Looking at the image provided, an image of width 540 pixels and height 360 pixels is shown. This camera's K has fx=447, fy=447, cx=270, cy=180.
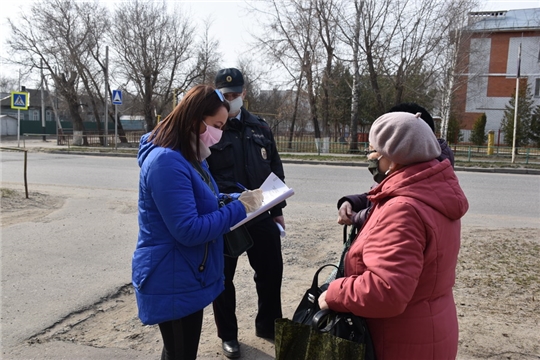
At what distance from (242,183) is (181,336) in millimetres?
1352

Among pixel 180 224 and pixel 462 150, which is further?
pixel 462 150

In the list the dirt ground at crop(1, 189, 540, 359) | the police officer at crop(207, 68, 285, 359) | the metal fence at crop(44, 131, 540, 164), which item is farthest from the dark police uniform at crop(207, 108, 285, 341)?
the metal fence at crop(44, 131, 540, 164)

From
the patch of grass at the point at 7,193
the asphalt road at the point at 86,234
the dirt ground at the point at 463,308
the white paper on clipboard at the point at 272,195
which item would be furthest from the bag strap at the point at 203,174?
the patch of grass at the point at 7,193

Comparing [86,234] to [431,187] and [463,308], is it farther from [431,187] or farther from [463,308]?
[431,187]

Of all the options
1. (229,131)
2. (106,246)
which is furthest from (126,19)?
(229,131)

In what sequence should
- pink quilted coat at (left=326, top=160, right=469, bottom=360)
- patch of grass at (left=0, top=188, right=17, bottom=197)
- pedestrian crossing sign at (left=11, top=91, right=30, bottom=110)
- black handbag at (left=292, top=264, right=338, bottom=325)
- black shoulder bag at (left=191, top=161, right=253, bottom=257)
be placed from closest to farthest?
1. pink quilted coat at (left=326, top=160, right=469, bottom=360)
2. black handbag at (left=292, top=264, right=338, bottom=325)
3. black shoulder bag at (left=191, top=161, right=253, bottom=257)
4. patch of grass at (left=0, top=188, right=17, bottom=197)
5. pedestrian crossing sign at (left=11, top=91, right=30, bottom=110)

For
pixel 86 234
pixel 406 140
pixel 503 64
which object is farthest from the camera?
pixel 503 64

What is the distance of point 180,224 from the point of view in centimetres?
202

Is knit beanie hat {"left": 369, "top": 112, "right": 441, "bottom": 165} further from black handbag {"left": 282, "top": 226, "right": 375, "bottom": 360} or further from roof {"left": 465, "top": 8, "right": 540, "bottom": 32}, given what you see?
roof {"left": 465, "top": 8, "right": 540, "bottom": 32}

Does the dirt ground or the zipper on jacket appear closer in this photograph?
the zipper on jacket

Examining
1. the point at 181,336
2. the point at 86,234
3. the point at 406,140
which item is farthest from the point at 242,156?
the point at 86,234

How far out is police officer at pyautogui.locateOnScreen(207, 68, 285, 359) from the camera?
128 inches

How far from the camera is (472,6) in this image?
2144 centimetres

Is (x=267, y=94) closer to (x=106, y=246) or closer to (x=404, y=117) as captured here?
(x=106, y=246)
